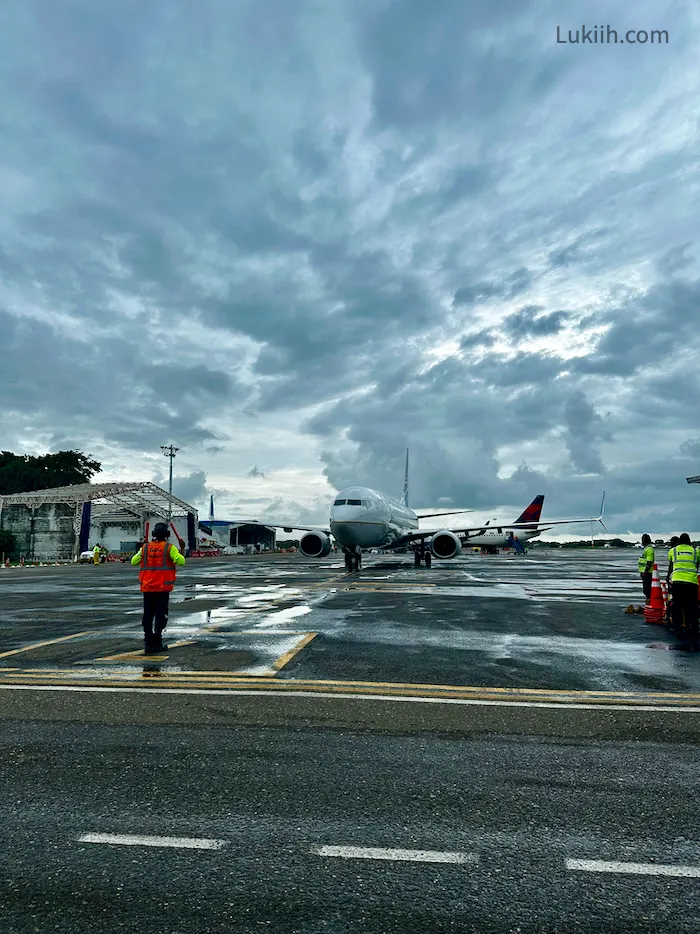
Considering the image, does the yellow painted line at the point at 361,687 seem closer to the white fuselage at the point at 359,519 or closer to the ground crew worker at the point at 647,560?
the ground crew worker at the point at 647,560

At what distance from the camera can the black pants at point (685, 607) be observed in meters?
11.5

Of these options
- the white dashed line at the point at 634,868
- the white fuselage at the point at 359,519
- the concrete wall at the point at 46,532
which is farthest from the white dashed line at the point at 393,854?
the concrete wall at the point at 46,532

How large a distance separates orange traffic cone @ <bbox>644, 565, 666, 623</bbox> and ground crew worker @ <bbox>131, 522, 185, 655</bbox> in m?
9.83

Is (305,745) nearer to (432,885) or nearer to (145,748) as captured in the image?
(145,748)

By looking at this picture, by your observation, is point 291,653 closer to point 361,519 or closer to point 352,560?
point 361,519

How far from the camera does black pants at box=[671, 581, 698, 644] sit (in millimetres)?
11484

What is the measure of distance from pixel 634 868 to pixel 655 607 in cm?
1162

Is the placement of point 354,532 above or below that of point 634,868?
above

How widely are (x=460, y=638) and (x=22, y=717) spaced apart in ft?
22.8

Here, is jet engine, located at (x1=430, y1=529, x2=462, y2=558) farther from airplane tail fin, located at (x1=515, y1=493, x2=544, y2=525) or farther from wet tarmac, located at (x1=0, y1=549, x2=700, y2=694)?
airplane tail fin, located at (x1=515, y1=493, x2=544, y2=525)

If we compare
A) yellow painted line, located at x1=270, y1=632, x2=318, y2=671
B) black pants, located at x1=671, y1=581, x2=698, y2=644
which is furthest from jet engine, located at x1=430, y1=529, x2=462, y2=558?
yellow painted line, located at x1=270, y1=632, x2=318, y2=671

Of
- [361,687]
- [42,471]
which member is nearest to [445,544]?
[361,687]

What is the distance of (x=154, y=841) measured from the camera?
3.57m

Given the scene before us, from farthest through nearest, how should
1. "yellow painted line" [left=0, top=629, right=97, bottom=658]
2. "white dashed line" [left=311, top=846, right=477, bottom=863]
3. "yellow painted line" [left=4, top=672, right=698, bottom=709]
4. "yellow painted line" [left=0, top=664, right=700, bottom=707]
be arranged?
"yellow painted line" [left=0, top=629, right=97, bottom=658]
"yellow painted line" [left=0, top=664, right=700, bottom=707]
"yellow painted line" [left=4, top=672, right=698, bottom=709]
"white dashed line" [left=311, top=846, right=477, bottom=863]
